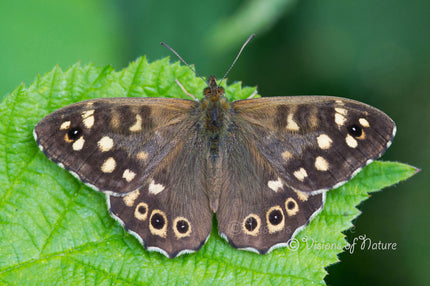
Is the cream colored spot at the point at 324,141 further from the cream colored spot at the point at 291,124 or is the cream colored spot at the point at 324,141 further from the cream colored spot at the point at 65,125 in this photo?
the cream colored spot at the point at 65,125

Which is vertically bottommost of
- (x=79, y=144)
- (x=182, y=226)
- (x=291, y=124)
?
(x=182, y=226)

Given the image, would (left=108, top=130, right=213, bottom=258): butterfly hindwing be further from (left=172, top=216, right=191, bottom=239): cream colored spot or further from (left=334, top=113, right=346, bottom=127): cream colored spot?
(left=334, top=113, right=346, bottom=127): cream colored spot

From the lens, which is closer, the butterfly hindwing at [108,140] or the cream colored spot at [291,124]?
the butterfly hindwing at [108,140]

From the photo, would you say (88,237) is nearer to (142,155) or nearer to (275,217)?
(142,155)

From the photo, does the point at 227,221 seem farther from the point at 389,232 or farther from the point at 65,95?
the point at 389,232

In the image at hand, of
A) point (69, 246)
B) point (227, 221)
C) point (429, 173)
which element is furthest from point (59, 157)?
point (429, 173)

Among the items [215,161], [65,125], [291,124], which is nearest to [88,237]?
[65,125]

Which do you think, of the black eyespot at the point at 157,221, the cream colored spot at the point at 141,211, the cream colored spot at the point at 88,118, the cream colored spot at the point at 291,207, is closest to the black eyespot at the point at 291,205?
the cream colored spot at the point at 291,207
